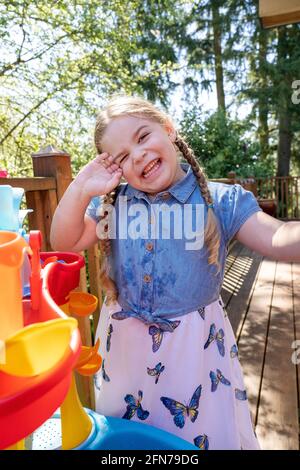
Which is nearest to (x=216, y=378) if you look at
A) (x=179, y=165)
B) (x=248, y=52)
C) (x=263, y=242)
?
(x=263, y=242)

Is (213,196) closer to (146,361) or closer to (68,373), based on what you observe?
(146,361)

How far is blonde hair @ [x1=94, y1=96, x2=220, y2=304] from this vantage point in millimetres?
1103

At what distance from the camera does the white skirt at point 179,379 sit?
116cm

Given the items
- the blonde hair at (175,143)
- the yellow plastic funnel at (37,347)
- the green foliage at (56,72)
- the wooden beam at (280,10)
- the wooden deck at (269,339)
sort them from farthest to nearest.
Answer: the green foliage at (56,72), the wooden beam at (280,10), the wooden deck at (269,339), the blonde hair at (175,143), the yellow plastic funnel at (37,347)

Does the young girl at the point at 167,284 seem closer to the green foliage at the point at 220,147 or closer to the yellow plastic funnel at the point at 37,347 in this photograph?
the yellow plastic funnel at the point at 37,347

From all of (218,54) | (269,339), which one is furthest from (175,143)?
(218,54)

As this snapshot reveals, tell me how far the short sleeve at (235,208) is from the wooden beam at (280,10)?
1.73 metres

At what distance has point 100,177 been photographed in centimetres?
101

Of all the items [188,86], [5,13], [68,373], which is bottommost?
[68,373]

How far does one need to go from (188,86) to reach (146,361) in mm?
12193

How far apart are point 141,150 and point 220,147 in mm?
9954

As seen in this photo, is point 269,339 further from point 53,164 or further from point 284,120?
point 284,120

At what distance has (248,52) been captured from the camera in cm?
1127

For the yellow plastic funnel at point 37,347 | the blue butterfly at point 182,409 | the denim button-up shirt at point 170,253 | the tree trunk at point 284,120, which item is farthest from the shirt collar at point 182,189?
the tree trunk at point 284,120
